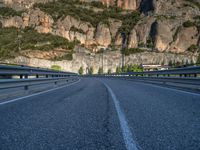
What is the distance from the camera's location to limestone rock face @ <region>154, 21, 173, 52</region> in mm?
177500

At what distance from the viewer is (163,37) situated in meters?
178

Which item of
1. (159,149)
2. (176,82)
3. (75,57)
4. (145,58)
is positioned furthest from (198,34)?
(159,149)

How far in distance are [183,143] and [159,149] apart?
43 centimetres

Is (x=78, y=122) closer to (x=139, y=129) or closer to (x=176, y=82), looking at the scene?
(x=139, y=129)

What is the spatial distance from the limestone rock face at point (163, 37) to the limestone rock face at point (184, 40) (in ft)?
15.3

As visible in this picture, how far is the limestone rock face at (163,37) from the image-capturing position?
582 ft

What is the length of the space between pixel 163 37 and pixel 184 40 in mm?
14233

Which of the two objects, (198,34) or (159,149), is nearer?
(159,149)

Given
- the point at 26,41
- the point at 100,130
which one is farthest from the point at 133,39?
the point at 100,130

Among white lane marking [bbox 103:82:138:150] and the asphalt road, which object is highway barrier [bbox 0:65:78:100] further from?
white lane marking [bbox 103:82:138:150]

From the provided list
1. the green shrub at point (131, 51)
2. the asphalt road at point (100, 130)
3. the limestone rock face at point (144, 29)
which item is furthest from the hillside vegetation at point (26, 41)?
the asphalt road at point (100, 130)

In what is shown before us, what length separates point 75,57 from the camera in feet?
536

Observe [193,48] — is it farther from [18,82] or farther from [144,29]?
[18,82]

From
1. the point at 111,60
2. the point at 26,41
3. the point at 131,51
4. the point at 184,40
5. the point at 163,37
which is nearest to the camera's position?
the point at 111,60
